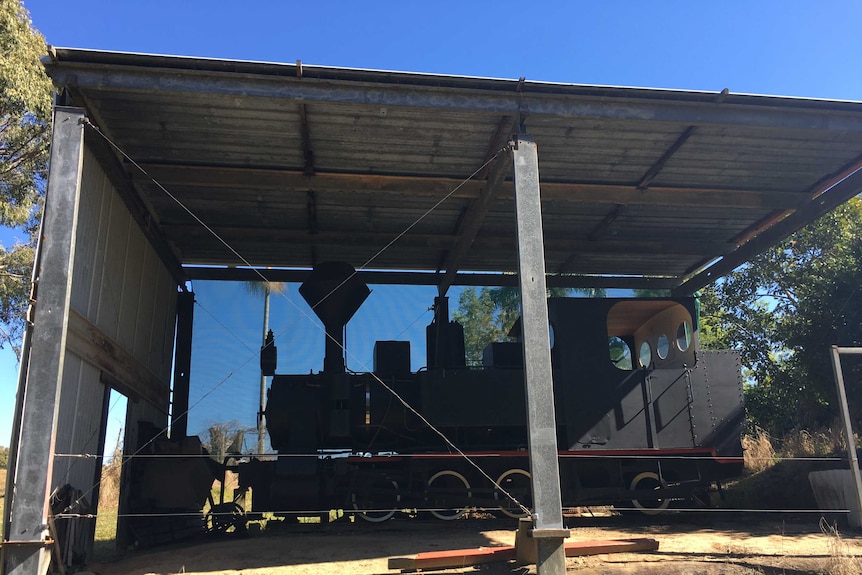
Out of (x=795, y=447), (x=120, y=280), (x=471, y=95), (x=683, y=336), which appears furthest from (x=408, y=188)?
(x=795, y=447)

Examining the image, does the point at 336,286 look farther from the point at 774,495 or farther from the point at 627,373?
the point at 774,495

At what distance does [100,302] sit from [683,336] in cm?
804

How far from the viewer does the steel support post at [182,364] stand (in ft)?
38.1

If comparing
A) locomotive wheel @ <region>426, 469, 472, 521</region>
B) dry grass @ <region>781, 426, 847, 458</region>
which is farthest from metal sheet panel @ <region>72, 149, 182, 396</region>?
dry grass @ <region>781, 426, 847, 458</region>

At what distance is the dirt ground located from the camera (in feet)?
20.5

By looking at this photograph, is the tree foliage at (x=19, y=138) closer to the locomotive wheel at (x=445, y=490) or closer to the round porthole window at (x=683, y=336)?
the locomotive wheel at (x=445, y=490)

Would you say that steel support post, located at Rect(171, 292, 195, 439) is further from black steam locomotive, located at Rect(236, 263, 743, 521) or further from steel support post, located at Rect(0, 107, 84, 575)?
steel support post, located at Rect(0, 107, 84, 575)

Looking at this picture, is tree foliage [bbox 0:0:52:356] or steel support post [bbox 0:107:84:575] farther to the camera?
tree foliage [bbox 0:0:52:356]

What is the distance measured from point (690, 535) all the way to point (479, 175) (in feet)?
17.7

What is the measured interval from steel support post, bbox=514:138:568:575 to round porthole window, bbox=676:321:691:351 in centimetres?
387

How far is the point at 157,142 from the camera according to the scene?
827 cm

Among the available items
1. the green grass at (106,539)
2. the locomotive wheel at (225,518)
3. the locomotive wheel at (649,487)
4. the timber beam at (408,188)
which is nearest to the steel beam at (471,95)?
the timber beam at (408,188)

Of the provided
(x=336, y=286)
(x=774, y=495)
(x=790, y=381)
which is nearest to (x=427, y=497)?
(x=336, y=286)

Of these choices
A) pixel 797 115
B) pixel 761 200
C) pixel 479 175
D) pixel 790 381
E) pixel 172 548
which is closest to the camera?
pixel 797 115
